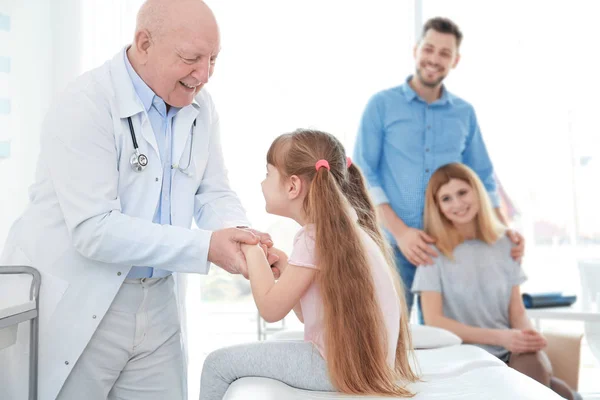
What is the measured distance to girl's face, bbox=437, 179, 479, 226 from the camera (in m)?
2.90

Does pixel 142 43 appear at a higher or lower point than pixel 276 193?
higher

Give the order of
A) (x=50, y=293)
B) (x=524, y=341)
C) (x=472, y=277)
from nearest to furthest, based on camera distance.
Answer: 1. (x=50, y=293)
2. (x=524, y=341)
3. (x=472, y=277)

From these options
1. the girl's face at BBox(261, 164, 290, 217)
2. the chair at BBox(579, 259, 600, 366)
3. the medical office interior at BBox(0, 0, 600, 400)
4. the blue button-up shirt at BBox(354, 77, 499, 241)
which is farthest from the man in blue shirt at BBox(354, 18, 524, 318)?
the girl's face at BBox(261, 164, 290, 217)

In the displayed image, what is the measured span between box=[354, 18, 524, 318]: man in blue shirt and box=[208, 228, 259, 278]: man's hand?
1.32 meters

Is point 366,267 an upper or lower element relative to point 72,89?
lower

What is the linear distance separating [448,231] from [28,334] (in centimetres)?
171

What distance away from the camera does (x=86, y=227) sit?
169 cm

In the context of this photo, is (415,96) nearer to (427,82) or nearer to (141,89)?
(427,82)

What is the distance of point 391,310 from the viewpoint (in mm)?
1722

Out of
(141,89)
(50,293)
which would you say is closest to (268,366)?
(50,293)

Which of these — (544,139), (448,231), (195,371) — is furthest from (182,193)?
(544,139)

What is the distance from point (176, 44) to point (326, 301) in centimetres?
72

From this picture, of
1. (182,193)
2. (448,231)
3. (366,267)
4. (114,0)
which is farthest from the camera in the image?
(114,0)

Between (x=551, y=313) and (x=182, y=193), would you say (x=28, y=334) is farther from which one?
(x=551, y=313)
